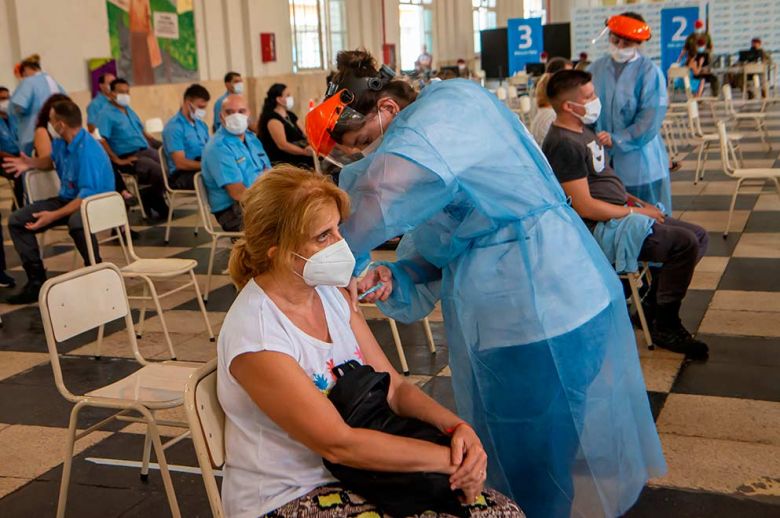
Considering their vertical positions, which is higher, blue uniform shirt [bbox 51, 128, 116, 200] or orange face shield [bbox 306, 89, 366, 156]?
orange face shield [bbox 306, 89, 366, 156]

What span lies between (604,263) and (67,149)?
445 cm

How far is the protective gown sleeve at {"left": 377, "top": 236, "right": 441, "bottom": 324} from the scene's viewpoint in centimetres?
227

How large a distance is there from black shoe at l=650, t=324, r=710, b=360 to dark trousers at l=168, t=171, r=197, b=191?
454cm

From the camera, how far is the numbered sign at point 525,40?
19.8 metres

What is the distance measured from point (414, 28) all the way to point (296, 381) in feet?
64.8

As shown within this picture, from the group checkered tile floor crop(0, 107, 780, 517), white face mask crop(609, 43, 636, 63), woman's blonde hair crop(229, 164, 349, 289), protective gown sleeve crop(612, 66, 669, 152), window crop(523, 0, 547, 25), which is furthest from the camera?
window crop(523, 0, 547, 25)

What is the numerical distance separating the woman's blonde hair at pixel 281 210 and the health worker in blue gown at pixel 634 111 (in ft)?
11.5

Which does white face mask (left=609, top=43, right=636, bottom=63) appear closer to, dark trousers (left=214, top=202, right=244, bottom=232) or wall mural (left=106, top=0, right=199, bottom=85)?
dark trousers (left=214, top=202, right=244, bottom=232)

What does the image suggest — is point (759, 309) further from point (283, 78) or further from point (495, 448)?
point (283, 78)

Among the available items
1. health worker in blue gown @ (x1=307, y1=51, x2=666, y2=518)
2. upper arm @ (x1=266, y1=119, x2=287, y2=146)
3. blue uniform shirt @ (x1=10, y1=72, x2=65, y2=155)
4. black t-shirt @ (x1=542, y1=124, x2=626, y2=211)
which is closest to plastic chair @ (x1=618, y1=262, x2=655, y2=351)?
black t-shirt @ (x1=542, y1=124, x2=626, y2=211)

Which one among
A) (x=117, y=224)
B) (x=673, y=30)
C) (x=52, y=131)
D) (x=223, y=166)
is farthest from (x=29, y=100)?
(x=673, y=30)

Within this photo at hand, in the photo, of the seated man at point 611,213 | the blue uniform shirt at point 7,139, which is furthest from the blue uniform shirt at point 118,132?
the seated man at point 611,213

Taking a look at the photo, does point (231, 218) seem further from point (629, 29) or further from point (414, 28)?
point (414, 28)

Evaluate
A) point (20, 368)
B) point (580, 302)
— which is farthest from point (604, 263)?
point (20, 368)
